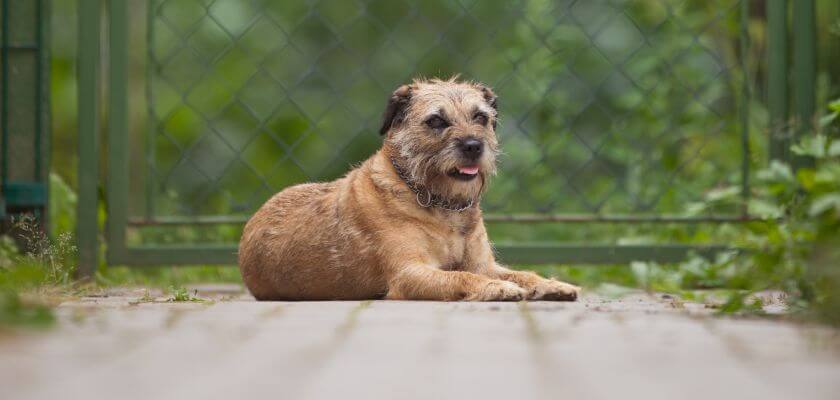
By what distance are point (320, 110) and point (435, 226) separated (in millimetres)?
2693

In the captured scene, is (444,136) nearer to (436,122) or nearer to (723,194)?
(436,122)

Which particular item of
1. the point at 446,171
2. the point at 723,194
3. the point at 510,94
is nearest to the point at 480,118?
the point at 446,171

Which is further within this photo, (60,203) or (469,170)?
(60,203)

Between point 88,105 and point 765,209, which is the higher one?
point 88,105

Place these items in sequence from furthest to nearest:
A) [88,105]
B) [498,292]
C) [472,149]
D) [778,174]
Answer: [88,105] → [472,149] → [498,292] → [778,174]

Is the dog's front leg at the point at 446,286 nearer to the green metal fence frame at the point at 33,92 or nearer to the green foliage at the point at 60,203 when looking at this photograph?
the green metal fence frame at the point at 33,92

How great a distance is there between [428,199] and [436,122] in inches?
13.1

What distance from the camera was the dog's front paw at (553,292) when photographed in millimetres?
4168

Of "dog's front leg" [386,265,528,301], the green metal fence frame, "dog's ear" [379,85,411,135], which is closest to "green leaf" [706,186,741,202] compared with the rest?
"dog's front leg" [386,265,528,301]

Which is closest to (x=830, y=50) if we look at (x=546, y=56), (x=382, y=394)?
(x=546, y=56)

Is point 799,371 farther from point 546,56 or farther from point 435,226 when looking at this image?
point 546,56

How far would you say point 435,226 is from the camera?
4.49m

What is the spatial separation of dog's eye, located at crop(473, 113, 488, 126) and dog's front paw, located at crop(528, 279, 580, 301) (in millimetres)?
794

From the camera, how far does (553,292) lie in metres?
4.18
